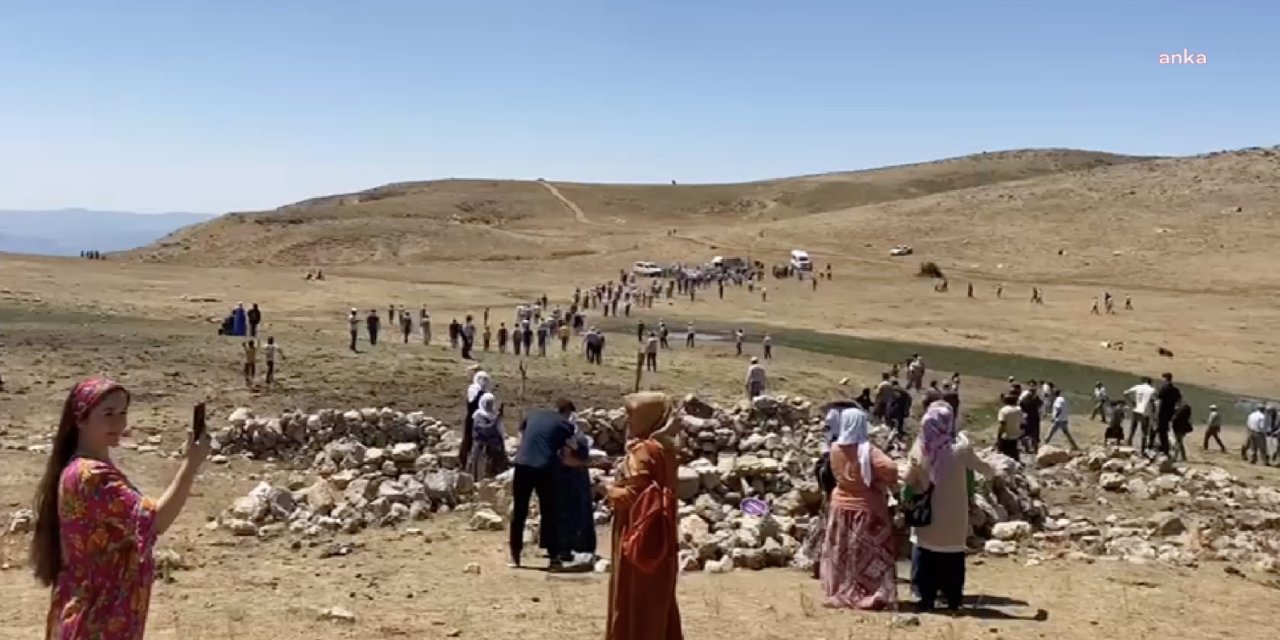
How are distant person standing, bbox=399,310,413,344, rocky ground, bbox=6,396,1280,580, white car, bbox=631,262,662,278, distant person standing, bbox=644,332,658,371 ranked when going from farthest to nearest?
white car, bbox=631,262,662,278 < distant person standing, bbox=399,310,413,344 < distant person standing, bbox=644,332,658,371 < rocky ground, bbox=6,396,1280,580

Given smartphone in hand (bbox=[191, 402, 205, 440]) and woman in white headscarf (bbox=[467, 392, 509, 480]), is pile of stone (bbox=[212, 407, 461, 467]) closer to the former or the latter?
woman in white headscarf (bbox=[467, 392, 509, 480])

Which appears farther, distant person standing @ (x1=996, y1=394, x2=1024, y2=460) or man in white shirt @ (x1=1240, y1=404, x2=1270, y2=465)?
man in white shirt @ (x1=1240, y1=404, x2=1270, y2=465)

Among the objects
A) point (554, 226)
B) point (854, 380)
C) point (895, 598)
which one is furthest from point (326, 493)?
point (554, 226)

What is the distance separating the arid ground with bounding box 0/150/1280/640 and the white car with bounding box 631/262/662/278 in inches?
105

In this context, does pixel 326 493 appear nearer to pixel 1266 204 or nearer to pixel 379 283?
pixel 379 283

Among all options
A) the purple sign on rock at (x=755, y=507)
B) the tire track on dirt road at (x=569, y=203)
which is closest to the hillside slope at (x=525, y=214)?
the tire track on dirt road at (x=569, y=203)

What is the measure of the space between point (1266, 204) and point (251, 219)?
76869 millimetres

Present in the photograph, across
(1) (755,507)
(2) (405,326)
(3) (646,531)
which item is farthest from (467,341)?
(3) (646,531)

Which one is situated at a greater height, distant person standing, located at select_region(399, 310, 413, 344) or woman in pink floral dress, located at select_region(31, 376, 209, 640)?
woman in pink floral dress, located at select_region(31, 376, 209, 640)

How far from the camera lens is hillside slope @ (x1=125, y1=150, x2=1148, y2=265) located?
79625 millimetres

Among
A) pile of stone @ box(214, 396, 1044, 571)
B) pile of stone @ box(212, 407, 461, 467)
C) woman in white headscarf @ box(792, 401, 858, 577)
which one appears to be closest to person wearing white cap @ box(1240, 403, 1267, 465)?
pile of stone @ box(214, 396, 1044, 571)

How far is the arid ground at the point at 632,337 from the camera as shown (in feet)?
28.5

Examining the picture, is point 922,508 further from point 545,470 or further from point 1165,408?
point 1165,408

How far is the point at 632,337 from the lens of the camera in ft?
123
